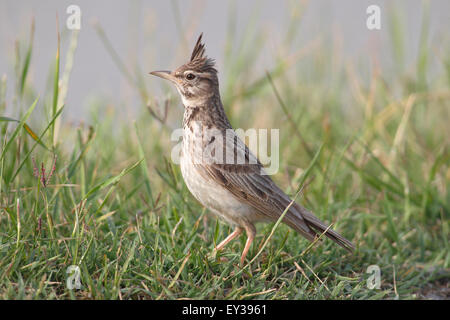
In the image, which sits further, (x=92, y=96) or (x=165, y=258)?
(x=92, y=96)

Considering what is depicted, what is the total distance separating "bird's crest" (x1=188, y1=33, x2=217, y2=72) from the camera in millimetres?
4750

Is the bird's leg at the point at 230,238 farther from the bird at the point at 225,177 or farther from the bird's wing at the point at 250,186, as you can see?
the bird's wing at the point at 250,186

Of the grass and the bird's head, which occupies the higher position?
the bird's head

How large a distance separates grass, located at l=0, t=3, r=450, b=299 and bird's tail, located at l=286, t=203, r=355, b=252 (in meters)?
0.17

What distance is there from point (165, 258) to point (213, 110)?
134 cm

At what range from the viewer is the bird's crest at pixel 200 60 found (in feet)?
15.6

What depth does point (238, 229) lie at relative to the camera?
15.1ft

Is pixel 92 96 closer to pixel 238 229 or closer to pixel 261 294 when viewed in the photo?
pixel 238 229

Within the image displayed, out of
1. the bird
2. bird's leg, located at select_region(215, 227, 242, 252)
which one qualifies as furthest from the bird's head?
bird's leg, located at select_region(215, 227, 242, 252)

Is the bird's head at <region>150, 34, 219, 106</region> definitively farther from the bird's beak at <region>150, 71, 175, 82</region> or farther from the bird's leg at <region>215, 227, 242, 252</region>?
the bird's leg at <region>215, 227, 242, 252</region>

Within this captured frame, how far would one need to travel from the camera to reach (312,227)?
178 inches

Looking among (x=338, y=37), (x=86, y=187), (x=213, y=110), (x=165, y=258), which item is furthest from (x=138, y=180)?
(x=338, y=37)

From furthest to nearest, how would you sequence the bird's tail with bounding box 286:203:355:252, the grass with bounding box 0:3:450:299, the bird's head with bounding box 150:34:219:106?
1. the bird's head with bounding box 150:34:219:106
2. the bird's tail with bounding box 286:203:355:252
3. the grass with bounding box 0:3:450:299

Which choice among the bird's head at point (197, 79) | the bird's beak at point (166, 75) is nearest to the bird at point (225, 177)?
the bird's head at point (197, 79)
